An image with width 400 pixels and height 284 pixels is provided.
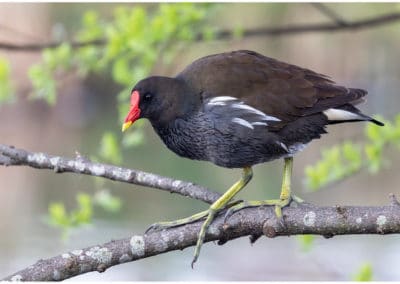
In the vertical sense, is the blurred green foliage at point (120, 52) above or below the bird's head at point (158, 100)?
above

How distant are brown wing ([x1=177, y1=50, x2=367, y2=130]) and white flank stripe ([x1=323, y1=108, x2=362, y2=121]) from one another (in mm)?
33

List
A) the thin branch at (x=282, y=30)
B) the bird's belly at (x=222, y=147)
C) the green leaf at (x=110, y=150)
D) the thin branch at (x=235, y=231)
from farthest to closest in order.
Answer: the thin branch at (x=282, y=30), the green leaf at (x=110, y=150), the bird's belly at (x=222, y=147), the thin branch at (x=235, y=231)

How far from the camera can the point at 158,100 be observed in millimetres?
3924

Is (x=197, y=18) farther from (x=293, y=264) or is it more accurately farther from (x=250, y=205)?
(x=293, y=264)

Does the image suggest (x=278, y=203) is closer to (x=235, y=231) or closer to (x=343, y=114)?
(x=235, y=231)

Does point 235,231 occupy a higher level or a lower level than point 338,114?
lower

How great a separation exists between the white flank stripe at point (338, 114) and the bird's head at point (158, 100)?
0.70 meters

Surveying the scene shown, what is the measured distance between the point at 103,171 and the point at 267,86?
92 cm

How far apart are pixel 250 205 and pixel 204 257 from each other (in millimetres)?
6697

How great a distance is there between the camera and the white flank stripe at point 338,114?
3887 millimetres

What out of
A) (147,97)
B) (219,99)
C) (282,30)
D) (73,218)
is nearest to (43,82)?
(73,218)

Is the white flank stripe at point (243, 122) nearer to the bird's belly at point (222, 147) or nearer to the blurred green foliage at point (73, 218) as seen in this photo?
the bird's belly at point (222, 147)

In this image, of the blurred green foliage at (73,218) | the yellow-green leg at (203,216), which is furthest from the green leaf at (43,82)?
the yellow-green leg at (203,216)

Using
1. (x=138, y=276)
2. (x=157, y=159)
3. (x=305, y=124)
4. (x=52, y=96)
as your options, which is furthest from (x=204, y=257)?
(x=305, y=124)
